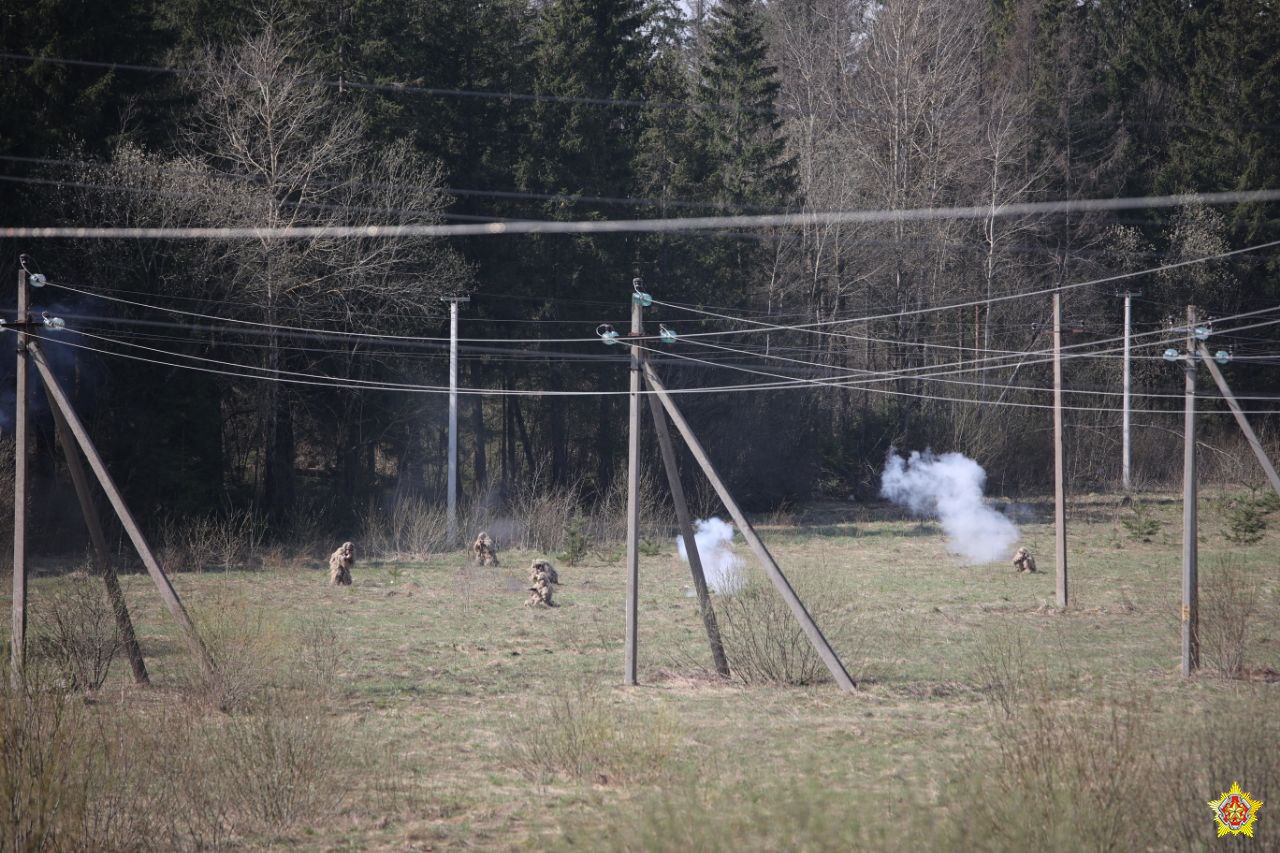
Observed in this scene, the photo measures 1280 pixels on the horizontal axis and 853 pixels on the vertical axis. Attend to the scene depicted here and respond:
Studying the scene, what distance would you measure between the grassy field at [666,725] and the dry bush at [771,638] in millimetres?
201

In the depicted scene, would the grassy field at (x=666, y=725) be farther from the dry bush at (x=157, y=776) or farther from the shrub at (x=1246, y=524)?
the shrub at (x=1246, y=524)

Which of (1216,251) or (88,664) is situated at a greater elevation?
(1216,251)

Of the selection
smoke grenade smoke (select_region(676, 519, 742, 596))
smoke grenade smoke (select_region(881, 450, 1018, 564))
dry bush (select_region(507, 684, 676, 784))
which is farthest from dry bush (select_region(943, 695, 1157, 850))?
smoke grenade smoke (select_region(881, 450, 1018, 564))

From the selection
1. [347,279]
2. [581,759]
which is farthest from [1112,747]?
[347,279]

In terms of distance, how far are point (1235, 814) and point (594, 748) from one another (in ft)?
17.7

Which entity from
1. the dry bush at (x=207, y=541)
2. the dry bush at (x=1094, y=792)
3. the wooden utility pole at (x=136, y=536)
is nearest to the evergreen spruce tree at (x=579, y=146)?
the dry bush at (x=207, y=541)

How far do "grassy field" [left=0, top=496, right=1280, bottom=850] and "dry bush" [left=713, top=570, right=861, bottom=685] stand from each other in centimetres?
20

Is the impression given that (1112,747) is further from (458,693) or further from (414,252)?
(414,252)

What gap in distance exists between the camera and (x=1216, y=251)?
50.9 m

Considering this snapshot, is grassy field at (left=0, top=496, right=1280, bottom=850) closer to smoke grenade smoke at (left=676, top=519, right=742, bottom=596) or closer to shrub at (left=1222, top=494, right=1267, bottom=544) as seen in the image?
smoke grenade smoke at (left=676, top=519, right=742, bottom=596)

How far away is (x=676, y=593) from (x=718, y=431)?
21.6m

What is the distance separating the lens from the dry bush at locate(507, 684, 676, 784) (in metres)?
9.91

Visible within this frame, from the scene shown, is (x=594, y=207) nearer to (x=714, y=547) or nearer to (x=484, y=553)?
(x=714, y=547)

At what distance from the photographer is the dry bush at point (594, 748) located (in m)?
9.91
